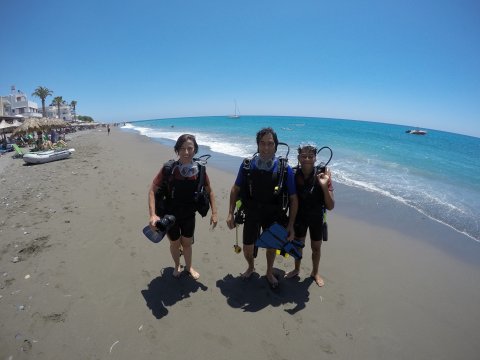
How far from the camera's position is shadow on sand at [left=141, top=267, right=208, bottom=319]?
330 centimetres

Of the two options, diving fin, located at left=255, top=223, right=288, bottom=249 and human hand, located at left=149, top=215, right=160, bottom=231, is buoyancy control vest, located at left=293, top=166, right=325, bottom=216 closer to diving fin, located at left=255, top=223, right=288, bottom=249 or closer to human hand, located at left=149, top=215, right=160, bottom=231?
diving fin, located at left=255, top=223, right=288, bottom=249

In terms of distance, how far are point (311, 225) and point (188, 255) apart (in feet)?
6.28

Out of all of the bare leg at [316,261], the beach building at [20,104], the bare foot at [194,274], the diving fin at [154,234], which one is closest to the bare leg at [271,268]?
the bare leg at [316,261]

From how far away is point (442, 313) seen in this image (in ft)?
11.3

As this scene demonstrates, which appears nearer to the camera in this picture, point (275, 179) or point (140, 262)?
point (275, 179)

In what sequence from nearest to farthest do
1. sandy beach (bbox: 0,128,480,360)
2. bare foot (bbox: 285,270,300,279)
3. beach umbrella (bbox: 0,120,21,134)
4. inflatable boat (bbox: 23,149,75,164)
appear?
sandy beach (bbox: 0,128,480,360) < bare foot (bbox: 285,270,300,279) < inflatable boat (bbox: 23,149,75,164) < beach umbrella (bbox: 0,120,21,134)

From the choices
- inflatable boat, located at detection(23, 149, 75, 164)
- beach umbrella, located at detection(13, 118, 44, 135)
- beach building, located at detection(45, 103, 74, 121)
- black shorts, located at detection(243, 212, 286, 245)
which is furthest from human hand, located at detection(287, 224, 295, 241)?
beach building, located at detection(45, 103, 74, 121)

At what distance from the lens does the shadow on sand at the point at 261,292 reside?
342 cm

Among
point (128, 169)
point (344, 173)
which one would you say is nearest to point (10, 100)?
point (128, 169)

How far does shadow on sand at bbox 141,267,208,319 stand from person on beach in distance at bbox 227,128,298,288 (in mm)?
1140

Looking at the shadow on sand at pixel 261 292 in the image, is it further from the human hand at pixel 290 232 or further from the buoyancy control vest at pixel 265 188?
the buoyancy control vest at pixel 265 188

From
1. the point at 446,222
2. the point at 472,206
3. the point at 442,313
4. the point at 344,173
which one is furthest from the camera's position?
the point at 344,173

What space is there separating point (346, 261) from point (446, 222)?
422 centimetres

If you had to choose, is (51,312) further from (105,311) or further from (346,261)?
(346,261)
